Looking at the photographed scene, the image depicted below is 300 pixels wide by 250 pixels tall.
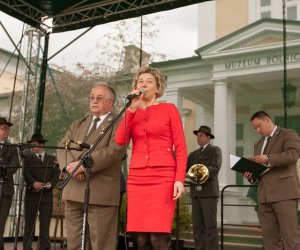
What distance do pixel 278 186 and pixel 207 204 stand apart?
1.61 m

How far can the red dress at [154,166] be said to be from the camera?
2.65 metres

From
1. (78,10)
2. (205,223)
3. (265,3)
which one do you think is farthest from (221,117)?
(78,10)

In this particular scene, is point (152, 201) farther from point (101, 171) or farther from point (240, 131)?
point (240, 131)

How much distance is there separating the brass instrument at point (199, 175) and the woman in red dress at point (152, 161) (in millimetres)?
2725

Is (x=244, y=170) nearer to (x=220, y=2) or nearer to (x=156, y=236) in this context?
(x=156, y=236)

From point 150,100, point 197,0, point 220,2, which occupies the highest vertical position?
point 220,2

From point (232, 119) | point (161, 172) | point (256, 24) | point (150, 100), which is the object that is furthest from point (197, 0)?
point (161, 172)

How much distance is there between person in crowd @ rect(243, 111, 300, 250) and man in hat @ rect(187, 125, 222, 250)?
127 cm

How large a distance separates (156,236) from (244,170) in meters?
1.69

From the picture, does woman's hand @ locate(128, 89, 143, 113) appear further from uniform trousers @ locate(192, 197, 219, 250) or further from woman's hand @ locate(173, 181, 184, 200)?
uniform trousers @ locate(192, 197, 219, 250)

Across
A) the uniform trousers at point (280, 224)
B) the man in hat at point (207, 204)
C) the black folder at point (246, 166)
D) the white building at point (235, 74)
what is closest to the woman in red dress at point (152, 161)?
the black folder at point (246, 166)

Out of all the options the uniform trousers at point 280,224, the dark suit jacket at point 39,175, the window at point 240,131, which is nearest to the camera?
the uniform trousers at point 280,224

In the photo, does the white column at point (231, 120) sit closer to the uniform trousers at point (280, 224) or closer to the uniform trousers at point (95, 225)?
the uniform trousers at point (280, 224)

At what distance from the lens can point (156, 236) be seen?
2646mm
